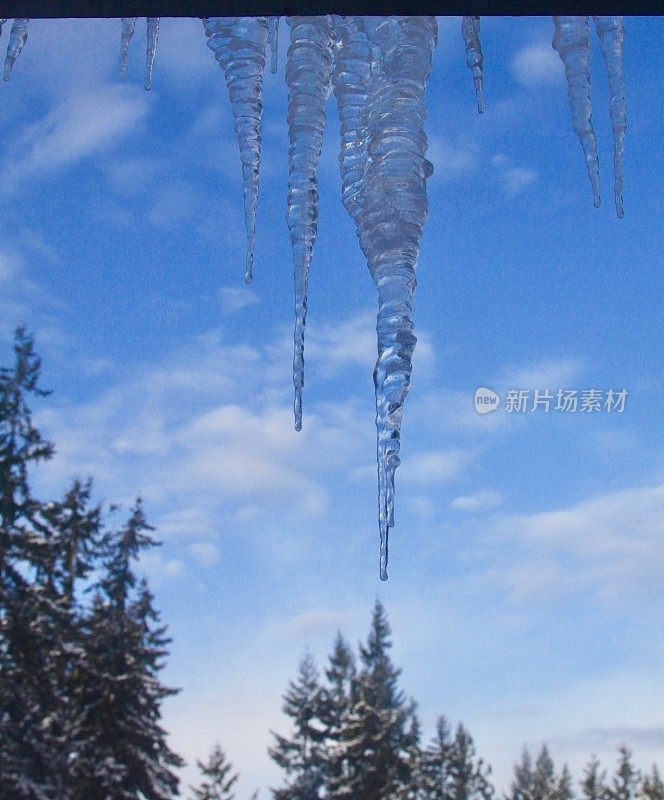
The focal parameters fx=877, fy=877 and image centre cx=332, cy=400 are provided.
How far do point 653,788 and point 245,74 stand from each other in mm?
33695

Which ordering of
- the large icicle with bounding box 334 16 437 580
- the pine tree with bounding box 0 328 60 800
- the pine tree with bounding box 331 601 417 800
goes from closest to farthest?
the large icicle with bounding box 334 16 437 580 → the pine tree with bounding box 0 328 60 800 → the pine tree with bounding box 331 601 417 800

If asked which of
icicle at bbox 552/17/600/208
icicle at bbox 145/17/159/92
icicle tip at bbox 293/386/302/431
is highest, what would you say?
icicle at bbox 145/17/159/92

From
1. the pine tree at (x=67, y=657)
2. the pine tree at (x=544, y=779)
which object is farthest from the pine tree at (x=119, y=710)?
the pine tree at (x=544, y=779)

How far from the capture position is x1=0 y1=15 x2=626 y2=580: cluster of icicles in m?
2.48

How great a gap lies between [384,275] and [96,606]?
11189 millimetres

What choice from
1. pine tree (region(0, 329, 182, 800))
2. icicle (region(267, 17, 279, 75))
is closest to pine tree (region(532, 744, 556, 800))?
pine tree (region(0, 329, 182, 800))

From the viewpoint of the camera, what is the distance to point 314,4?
122cm

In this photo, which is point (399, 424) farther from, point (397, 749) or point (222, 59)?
point (397, 749)

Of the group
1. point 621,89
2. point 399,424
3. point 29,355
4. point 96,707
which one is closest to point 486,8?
point 399,424

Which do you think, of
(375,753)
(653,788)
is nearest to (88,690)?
(375,753)

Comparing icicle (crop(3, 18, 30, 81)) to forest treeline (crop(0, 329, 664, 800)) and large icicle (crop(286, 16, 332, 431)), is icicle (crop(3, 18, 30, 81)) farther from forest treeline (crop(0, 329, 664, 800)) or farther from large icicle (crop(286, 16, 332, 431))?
forest treeline (crop(0, 329, 664, 800))

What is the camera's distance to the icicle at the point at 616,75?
2.82 meters

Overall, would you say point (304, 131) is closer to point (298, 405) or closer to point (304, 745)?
point (298, 405)

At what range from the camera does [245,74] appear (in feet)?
8.73
